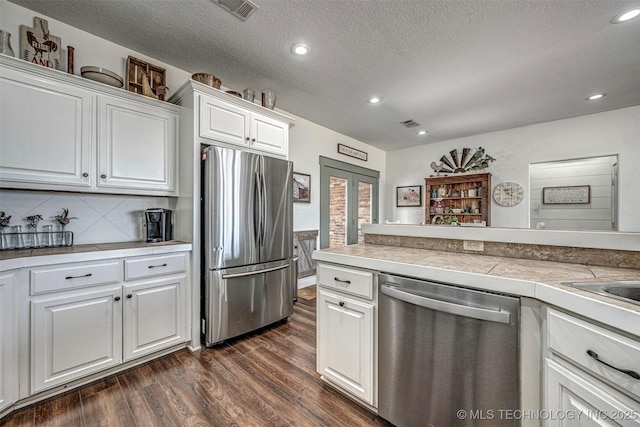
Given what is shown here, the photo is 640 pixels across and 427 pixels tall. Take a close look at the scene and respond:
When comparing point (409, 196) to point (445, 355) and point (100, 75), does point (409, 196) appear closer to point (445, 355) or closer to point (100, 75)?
point (445, 355)

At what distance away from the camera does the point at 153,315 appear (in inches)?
79.9

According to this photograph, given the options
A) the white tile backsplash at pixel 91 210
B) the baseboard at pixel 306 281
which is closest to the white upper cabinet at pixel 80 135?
the white tile backsplash at pixel 91 210

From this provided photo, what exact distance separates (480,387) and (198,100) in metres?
2.76

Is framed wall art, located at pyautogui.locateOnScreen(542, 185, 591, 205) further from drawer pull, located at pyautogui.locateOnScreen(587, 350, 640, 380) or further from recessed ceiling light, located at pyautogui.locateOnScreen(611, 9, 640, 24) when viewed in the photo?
drawer pull, located at pyautogui.locateOnScreen(587, 350, 640, 380)

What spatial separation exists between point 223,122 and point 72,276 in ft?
5.42

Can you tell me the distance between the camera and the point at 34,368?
1.55 meters

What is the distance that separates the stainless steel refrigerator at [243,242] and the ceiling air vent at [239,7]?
A: 1.03 meters

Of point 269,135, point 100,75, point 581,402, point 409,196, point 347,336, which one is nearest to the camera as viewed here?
point 581,402

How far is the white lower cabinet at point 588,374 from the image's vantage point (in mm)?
739

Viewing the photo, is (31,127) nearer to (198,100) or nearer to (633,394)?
(198,100)

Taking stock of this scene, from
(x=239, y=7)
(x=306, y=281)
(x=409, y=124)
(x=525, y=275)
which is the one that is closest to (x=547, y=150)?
(x=409, y=124)

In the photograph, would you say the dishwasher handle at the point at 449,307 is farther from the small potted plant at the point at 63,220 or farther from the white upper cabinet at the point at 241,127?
the small potted plant at the point at 63,220

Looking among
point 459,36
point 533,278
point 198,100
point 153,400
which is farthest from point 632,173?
point 153,400

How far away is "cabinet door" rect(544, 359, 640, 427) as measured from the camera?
2.47 ft
